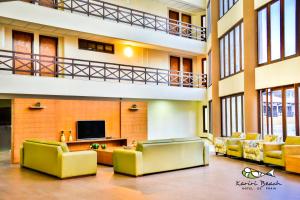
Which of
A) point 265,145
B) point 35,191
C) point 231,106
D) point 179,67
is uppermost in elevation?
point 179,67

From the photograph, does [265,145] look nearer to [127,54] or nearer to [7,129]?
[127,54]

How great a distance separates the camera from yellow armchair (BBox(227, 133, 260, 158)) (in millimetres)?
9648

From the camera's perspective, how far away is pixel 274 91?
984 cm

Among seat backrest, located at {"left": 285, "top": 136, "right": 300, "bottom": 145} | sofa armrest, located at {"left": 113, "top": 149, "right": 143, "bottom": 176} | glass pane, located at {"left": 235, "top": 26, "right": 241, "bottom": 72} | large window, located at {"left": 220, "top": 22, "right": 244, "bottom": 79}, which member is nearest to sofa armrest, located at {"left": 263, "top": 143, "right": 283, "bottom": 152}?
seat backrest, located at {"left": 285, "top": 136, "right": 300, "bottom": 145}

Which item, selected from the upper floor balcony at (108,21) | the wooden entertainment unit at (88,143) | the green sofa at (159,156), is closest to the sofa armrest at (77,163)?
the green sofa at (159,156)

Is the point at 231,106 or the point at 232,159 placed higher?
the point at 231,106

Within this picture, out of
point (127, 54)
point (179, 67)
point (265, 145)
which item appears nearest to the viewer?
point (265, 145)

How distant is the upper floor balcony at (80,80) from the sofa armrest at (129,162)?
456 centimetres

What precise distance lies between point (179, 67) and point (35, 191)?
41.2ft

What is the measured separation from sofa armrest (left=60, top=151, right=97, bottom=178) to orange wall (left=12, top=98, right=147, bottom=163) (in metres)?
3.37

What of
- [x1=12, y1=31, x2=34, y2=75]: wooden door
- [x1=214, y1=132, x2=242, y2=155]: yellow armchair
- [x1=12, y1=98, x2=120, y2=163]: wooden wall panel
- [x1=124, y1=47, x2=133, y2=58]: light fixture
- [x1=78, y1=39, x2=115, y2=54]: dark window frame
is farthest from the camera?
[x1=124, y1=47, x2=133, y2=58]: light fixture

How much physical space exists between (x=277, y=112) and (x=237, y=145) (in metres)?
1.61

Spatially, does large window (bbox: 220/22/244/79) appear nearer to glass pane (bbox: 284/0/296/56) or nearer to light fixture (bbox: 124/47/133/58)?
glass pane (bbox: 284/0/296/56)

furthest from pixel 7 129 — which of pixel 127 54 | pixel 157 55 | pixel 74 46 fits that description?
pixel 157 55
